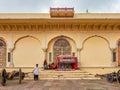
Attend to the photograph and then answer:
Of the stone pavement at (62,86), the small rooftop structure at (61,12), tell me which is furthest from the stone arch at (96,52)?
the stone pavement at (62,86)

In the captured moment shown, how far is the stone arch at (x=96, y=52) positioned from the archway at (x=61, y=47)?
139cm

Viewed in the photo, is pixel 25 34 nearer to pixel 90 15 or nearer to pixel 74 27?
pixel 74 27

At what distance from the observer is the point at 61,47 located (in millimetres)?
25578

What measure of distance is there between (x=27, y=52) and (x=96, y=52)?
20.3 ft

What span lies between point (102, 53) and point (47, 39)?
200 inches

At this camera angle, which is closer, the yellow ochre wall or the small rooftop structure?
the small rooftop structure

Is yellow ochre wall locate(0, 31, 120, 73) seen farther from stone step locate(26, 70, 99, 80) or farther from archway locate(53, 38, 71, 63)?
stone step locate(26, 70, 99, 80)

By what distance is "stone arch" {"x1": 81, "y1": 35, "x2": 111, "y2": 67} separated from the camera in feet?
82.8

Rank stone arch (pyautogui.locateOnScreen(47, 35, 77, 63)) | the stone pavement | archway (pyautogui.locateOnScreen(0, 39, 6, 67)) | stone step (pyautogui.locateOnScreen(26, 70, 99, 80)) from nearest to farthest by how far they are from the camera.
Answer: the stone pavement → stone step (pyautogui.locateOnScreen(26, 70, 99, 80)) → archway (pyautogui.locateOnScreen(0, 39, 6, 67)) → stone arch (pyautogui.locateOnScreen(47, 35, 77, 63))

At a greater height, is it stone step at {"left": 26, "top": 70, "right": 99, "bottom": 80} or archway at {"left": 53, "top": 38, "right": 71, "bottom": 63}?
archway at {"left": 53, "top": 38, "right": 71, "bottom": 63}

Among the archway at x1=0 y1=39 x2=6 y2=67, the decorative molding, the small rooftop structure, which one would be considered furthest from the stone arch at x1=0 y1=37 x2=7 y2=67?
Answer: the small rooftop structure

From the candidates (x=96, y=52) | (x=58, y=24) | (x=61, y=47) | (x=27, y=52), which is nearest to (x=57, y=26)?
(x=58, y=24)

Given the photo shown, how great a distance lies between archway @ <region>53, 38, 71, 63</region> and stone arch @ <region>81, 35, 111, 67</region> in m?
1.39

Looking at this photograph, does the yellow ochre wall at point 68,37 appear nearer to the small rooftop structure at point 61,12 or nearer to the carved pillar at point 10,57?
the carved pillar at point 10,57
